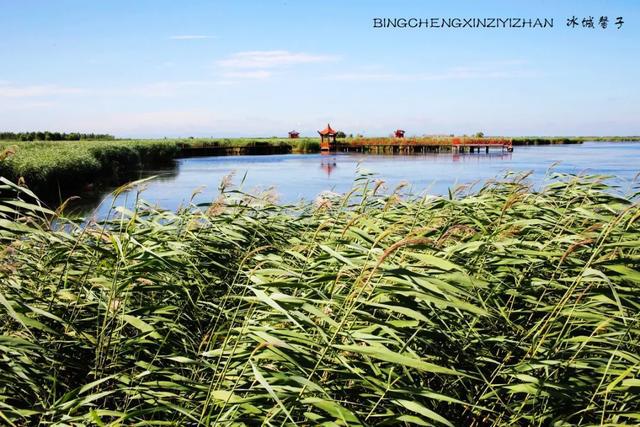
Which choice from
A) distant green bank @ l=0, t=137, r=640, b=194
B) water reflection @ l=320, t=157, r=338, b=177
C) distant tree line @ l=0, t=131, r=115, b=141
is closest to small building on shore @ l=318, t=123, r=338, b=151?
distant green bank @ l=0, t=137, r=640, b=194

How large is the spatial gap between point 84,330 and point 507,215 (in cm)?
326

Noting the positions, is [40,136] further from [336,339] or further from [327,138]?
[336,339]

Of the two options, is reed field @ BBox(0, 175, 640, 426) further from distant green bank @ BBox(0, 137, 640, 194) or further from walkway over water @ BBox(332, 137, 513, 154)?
walkway over water @ BBox(332, 137, 513, 154)

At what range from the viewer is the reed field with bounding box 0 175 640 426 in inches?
92.8

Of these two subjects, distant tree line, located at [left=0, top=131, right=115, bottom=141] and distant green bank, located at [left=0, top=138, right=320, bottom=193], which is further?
distant tree line, located at [left=0, top=131, right=115, bottom=141]

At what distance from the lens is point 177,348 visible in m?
3.21

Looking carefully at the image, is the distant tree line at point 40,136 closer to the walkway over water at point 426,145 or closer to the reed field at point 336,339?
the walkway over water at point 426,145

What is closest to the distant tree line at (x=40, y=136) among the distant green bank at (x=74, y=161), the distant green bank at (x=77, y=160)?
the distant green bank at (x=77, y=160)

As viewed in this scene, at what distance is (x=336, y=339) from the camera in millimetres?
2568

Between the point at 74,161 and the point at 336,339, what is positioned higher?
the point at 74,161

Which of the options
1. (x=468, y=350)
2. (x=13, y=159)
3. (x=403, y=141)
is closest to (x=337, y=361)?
(x=468, y=350)

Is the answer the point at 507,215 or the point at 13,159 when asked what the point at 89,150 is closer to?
the point at 13,159

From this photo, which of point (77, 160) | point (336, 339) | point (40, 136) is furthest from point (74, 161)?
point (40, 136)

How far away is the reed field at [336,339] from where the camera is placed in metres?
2.36
